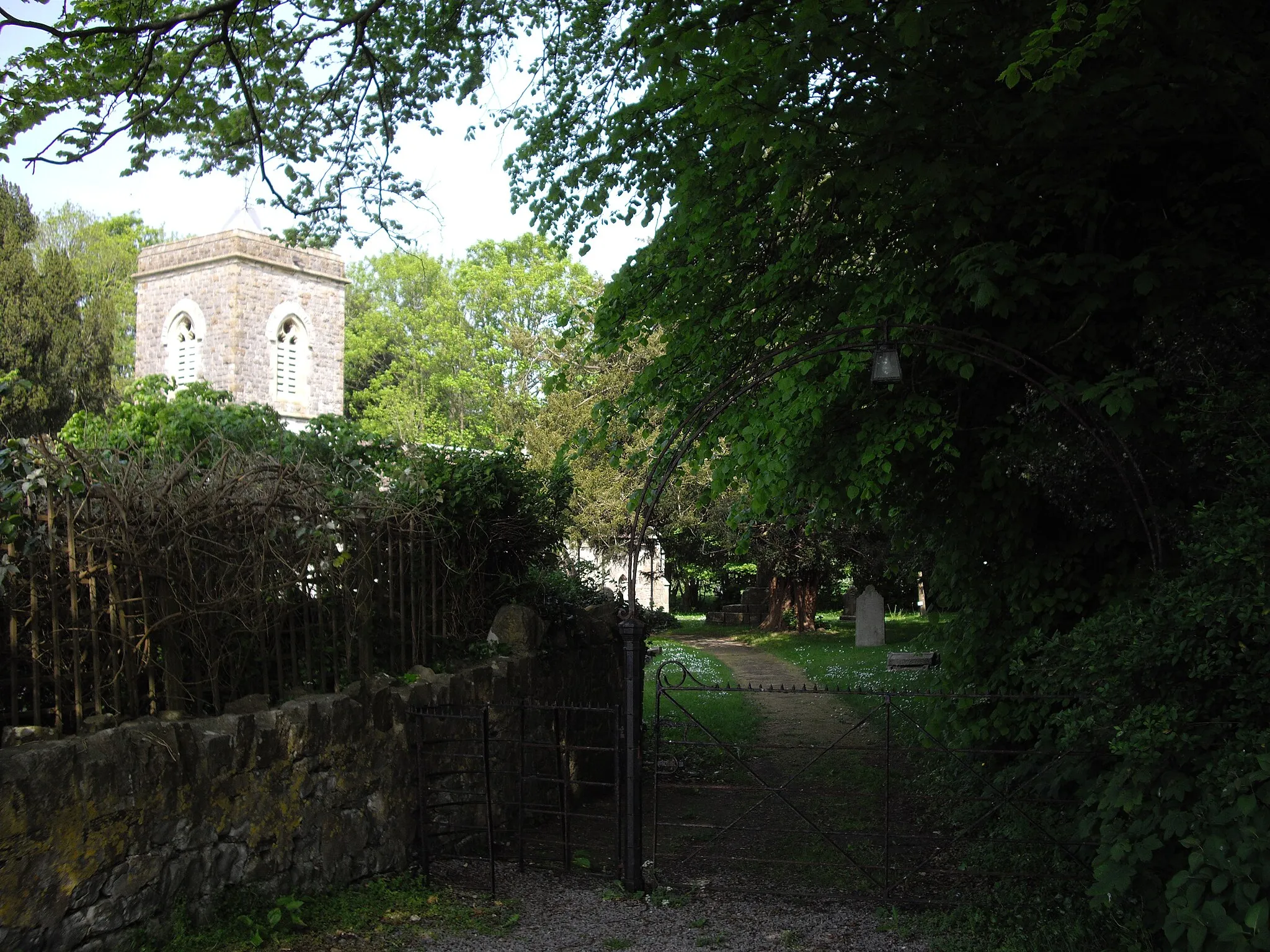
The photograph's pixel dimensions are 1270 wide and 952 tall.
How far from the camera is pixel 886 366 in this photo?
6.18 m

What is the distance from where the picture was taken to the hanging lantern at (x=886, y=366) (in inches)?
242

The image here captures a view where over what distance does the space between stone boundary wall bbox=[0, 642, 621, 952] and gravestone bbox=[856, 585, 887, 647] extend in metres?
15.5

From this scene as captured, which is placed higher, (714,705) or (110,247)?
(110,247)

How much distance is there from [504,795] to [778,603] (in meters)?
19.1

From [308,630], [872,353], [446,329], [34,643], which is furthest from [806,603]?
[446,329]

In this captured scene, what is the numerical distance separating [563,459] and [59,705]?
5.31 meters

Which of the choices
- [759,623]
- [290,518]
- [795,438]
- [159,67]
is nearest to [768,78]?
[795,438]

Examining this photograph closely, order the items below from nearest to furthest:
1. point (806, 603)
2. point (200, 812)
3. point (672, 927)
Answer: point (200, 812)
point (672, 927)
point (806, 603)

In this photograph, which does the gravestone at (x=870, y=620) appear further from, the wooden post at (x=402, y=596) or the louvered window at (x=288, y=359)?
the louvered window at (x=288, y=359)

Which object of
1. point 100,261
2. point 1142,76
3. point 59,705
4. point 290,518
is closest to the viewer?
point 59,705

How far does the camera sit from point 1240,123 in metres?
6.03

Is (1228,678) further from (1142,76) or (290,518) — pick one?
(290,518)

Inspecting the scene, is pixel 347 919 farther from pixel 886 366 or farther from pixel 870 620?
pixel 870 620

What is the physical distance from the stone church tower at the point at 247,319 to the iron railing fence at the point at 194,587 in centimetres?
2938
